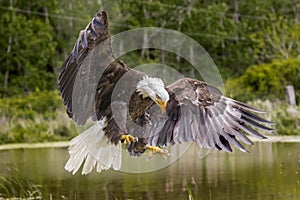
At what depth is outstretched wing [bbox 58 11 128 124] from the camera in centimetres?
568

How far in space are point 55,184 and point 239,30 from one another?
20.4 metres

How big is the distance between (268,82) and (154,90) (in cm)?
1348

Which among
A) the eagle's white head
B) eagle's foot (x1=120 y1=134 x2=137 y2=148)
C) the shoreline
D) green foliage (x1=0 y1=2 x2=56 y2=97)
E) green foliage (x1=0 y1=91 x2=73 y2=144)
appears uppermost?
green foliage (x1=0 y1=2 x2=56 y2=97)

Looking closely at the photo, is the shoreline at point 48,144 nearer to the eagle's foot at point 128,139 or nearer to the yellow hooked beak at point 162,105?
the eagle's foot at point 128,139

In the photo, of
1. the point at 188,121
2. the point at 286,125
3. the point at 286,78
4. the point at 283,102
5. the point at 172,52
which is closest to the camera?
the point at 188,121

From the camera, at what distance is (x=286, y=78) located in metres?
19.5

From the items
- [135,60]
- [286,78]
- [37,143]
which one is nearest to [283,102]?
[286,78]

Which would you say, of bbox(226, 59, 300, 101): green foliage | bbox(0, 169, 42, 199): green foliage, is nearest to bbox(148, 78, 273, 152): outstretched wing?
bbox(0, 169, 42, 199): green foliage

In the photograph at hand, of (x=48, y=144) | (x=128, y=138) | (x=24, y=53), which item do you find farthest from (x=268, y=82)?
(x=128, y=138)

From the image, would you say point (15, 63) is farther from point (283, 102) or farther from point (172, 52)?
point (283, 102)

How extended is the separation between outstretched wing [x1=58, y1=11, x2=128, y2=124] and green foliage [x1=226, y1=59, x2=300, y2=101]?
40.0 ft

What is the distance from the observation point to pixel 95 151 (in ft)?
22.2

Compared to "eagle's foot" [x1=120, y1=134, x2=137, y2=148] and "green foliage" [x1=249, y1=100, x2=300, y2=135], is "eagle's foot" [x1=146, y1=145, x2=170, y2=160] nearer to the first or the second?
"eagle's foot" [x1=120, y1=134, x2=137, y2=148]

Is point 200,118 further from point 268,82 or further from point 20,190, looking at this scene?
point 268,82
